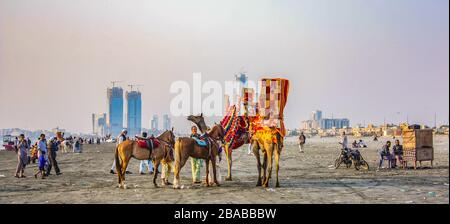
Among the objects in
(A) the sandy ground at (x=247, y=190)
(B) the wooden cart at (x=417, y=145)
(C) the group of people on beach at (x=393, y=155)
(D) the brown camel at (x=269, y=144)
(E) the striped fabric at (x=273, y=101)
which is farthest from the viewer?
(C) the group of people on beach at (x=393, y=155)

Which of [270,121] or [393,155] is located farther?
[393,155]

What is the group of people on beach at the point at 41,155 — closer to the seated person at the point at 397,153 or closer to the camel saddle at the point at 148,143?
the camel saddle at the point at 148,143

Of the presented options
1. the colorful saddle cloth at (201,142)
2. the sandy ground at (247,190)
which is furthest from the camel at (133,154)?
the colorful saddle cloth at (201,142)

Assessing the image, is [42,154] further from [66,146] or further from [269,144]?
[66,146]

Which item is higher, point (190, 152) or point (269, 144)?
point (269, 144)

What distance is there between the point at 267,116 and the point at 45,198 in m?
7.18

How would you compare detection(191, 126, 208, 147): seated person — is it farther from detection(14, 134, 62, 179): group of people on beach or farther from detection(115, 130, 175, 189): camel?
detection(14, 134, 62, 179): group of people on beach

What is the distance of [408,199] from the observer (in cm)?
1399

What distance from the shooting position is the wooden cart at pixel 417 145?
78.4ft

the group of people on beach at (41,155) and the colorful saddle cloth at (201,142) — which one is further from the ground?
the colorful saddle cloth at (201,142)

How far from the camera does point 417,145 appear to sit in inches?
941

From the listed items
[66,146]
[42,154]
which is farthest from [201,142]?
[66,146]
